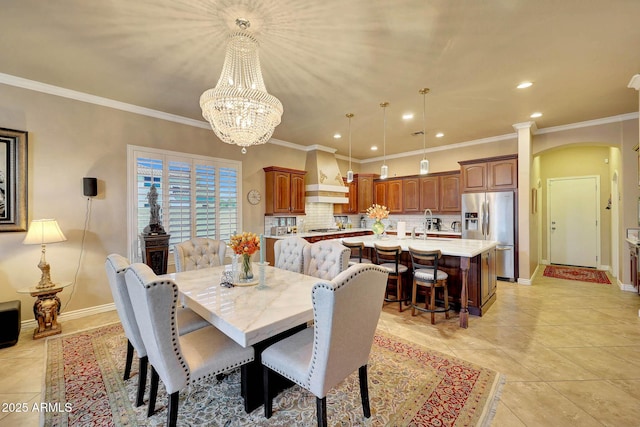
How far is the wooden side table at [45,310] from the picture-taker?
2949mm

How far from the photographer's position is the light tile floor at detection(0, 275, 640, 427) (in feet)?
6.12

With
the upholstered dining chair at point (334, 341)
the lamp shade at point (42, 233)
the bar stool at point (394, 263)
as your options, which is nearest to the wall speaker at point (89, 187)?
the lamp shade at point (42, 233)

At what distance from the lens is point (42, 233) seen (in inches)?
116

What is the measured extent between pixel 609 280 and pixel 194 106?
8042 millimetres

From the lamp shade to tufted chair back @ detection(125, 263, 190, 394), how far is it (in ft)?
7.57

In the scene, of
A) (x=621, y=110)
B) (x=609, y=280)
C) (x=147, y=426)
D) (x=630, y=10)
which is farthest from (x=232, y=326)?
(x=609, y=280)

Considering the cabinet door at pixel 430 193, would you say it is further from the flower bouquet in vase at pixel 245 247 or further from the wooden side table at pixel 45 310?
the wooden side table at pixel 45 310

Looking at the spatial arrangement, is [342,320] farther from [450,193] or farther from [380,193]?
[380,193]

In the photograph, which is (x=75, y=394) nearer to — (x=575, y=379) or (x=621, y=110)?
(x=575, y=379)

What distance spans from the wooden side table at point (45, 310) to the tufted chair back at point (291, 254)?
97.1 inches

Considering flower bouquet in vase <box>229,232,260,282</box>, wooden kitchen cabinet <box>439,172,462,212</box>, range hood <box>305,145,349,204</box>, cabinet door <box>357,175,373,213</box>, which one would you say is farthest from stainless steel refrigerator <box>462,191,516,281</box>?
flower bouquet in vase <box>229,232,260,282</box>

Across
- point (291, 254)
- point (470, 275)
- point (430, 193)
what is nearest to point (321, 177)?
point (430, 193)

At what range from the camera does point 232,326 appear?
4.98 feet

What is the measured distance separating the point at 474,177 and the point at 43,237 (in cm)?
684
